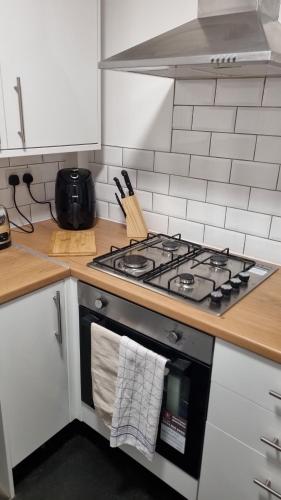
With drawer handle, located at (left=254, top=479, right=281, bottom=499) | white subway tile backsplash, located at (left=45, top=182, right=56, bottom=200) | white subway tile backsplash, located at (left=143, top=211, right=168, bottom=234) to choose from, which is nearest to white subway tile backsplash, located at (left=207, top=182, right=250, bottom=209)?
white subway tile backsplash, located at (left=143, top=211, right=168, bottom=234)

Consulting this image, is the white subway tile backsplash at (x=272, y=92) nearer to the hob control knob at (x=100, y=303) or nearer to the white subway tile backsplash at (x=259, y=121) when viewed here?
the white subway tile backsplash at (x=259, y=121)

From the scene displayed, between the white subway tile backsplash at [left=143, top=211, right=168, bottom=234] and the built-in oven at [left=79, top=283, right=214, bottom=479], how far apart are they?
0.54 metres

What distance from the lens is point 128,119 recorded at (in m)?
1.69

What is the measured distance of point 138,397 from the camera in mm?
1230

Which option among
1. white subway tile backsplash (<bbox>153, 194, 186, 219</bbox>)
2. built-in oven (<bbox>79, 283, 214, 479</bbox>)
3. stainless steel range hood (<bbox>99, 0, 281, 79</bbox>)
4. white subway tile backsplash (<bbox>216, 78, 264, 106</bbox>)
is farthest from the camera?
white subway tile backsplash (<bbox>153, 194, 186, 219</bbox>)

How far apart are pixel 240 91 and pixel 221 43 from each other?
0.45 m

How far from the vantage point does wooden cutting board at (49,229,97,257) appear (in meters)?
1.45

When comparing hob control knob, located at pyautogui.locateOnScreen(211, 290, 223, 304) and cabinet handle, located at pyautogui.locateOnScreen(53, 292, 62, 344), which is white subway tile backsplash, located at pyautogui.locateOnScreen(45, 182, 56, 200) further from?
hob control knob, located at pyautogui.locateOnScreen(211, 290, 223, 304)

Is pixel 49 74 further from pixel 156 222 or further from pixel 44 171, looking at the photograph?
pixel 156 222

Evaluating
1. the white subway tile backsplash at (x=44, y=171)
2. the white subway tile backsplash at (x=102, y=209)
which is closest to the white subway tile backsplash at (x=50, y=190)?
the white subway tile backsplash at (x=44, y=171)

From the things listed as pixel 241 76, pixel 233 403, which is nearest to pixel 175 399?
pixel 233 403

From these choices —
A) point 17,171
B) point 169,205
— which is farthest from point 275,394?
point 17,171

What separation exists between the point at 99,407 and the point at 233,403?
56cm

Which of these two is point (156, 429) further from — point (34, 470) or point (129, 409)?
point (34, 470)
